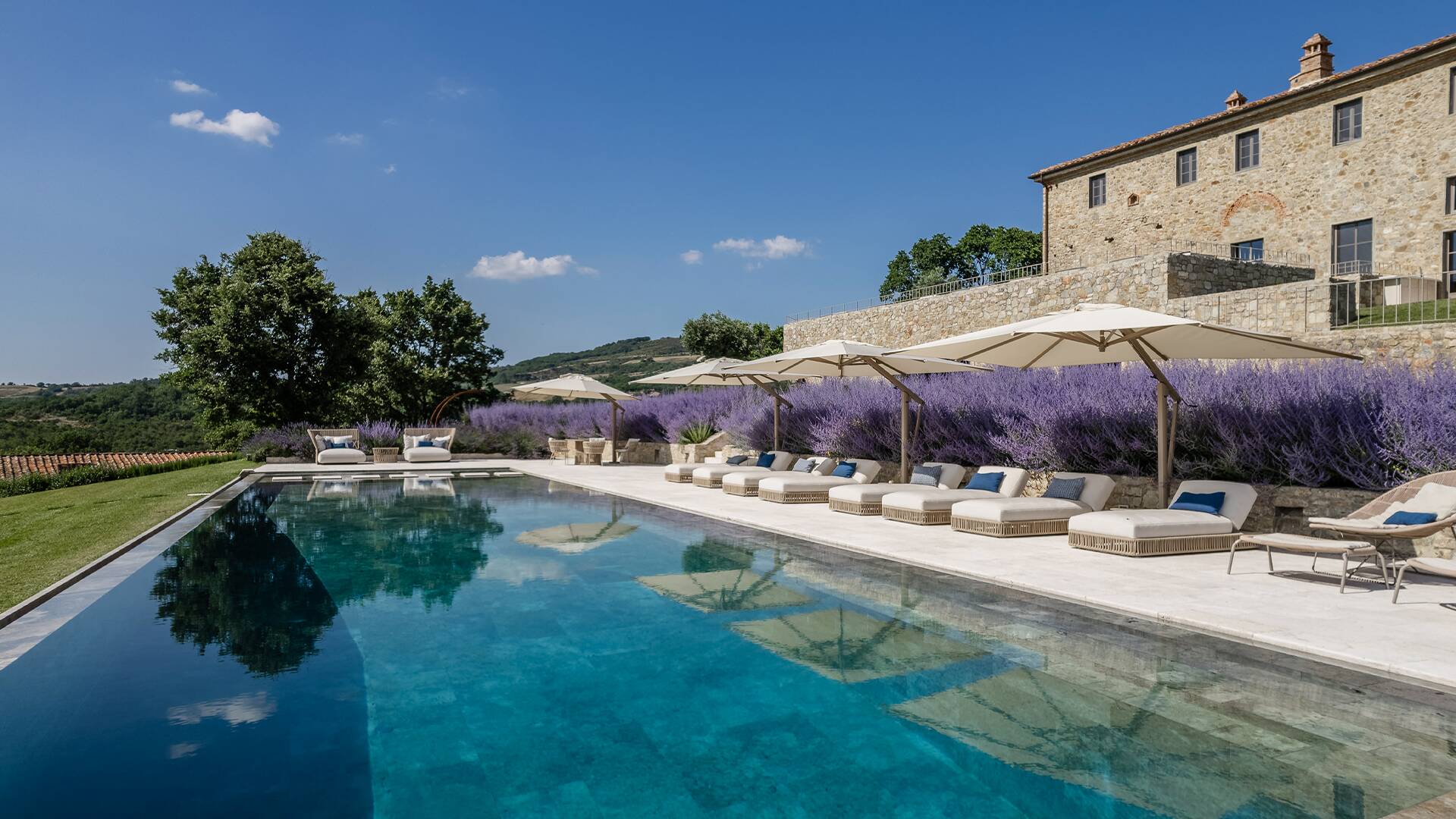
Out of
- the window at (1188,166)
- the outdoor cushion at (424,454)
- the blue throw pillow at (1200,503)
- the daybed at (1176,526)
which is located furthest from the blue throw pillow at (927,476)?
the window at (1188,166)

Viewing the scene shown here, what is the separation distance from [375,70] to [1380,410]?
1649 centimetres

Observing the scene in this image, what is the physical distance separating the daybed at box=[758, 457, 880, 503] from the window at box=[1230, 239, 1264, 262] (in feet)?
54.7

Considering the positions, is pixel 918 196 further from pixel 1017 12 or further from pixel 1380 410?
pixel 1380 410

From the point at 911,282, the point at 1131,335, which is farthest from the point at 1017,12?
the point at 911,282

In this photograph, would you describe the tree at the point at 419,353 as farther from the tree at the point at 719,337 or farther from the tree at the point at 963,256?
the tree at the point at 963,256

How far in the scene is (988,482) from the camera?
905cm

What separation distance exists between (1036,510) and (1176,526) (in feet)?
4.29

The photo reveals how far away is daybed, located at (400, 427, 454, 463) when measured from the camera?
63.6 ft

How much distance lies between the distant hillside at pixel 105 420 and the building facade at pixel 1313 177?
106 ft

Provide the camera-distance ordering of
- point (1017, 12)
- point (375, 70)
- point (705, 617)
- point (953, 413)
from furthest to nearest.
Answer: point (1017, 12) < point (375, 70) < point (953, 413) < point (705, 617)

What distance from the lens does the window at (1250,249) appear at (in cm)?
2170

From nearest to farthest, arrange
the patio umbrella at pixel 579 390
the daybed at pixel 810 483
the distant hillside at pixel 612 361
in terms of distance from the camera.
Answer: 1. the daybed at pixel 810 483
2. the patio umbrella at pixel 579 390
3. the distant hillside at pixel 612 361

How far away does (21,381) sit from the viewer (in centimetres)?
4284

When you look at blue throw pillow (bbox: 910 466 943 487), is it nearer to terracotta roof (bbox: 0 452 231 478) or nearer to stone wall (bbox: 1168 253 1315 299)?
stone wall (bbox: 1168 253 1315 299)
